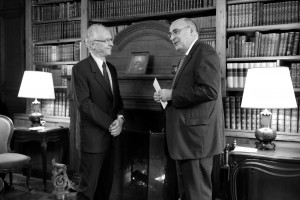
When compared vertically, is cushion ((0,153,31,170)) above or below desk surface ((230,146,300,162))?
below

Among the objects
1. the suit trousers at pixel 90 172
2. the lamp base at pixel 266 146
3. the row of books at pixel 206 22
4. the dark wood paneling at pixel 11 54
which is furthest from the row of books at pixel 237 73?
the dark wood paneling at pixel 11 54

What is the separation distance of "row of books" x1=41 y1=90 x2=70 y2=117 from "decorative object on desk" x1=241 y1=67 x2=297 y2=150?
7.83 ft

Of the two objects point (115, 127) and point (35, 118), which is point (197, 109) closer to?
point (115, 127)

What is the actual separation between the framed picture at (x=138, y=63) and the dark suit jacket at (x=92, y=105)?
876mm

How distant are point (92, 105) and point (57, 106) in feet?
6.81

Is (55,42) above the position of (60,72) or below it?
above

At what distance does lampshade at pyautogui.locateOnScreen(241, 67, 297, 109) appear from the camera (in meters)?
2.49

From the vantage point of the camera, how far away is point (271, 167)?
2.51m

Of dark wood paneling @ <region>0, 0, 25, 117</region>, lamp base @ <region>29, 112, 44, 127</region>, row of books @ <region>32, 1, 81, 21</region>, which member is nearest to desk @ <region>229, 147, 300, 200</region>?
lamp base @ <region>29, 112, 44, 127</region>

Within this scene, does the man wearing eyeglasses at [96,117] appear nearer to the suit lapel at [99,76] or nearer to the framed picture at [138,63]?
the suit lapel at [99,76]

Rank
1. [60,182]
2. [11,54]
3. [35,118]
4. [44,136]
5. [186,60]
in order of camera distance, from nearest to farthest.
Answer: [186,60] < [60,182] < [44,136] < [35,118] < [11,54]

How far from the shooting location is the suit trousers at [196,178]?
6.72ft

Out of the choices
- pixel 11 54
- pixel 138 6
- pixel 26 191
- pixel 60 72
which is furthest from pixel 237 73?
pixel 11 54

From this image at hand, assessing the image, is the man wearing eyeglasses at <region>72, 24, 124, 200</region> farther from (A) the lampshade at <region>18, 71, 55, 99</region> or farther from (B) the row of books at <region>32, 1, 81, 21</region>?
(B) the row of books at <region>32, 1, 81, 21</region>
